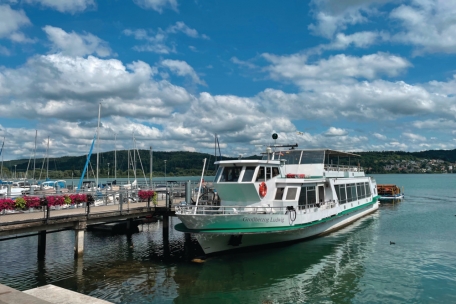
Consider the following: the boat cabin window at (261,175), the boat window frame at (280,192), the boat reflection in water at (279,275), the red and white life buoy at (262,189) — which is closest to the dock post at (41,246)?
the boat reflection in water at (279,275)

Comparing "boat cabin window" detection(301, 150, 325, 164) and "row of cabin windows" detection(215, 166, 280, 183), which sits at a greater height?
"boat cabin window" detection(301, 150, 325, 164)

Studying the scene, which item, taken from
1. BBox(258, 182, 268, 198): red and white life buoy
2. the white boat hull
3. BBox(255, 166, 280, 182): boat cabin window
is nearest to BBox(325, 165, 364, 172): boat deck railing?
the white boat hull

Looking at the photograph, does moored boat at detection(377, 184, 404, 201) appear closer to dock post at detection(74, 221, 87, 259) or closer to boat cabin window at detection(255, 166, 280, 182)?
boat cabin window at detection(255, 166, 280, 182)

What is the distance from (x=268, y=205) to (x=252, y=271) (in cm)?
464

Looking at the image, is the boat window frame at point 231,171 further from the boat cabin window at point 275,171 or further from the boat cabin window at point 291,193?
the boat cabin window at point 291,193

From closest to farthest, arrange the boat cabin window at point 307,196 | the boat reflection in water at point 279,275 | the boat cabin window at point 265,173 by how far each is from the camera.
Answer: the boat reflection in water at point 279,275 < the boat cabin window at point 265,173 < the boat cabin window at point 307,196

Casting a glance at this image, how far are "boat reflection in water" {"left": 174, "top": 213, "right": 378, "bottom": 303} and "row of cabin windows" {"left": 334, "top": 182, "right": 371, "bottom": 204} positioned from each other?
6.03 metres

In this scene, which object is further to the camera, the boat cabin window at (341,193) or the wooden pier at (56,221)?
the boat cabin window at (341,193)

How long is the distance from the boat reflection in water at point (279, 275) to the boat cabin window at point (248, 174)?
4.16 metres

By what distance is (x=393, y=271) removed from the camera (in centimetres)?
1802

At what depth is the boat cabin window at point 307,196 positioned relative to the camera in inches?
910

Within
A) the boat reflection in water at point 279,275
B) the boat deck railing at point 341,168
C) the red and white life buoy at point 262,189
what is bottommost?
the boat reflection in water at point 279,275

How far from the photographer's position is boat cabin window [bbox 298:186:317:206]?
910 inches

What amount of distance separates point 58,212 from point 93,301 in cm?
1388
